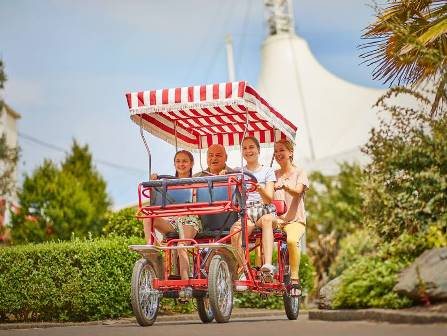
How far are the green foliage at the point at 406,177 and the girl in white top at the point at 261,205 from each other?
1571 millimetres

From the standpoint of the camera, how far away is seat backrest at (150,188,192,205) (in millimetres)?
11555

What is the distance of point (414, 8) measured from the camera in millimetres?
14203

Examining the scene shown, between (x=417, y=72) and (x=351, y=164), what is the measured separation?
102 ft

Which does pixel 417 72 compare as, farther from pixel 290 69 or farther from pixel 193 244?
pixel 290 69

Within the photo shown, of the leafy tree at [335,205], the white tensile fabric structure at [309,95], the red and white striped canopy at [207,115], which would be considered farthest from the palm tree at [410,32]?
the white tensile fabric structure at [309,95]

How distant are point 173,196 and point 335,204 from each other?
28.5 metres

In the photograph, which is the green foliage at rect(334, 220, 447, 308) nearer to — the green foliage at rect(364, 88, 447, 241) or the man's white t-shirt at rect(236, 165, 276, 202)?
the green foliage at rect(364, 88, 447, 241)

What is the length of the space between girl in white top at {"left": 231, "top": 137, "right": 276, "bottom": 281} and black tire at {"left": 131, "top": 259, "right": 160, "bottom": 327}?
1.19 meters

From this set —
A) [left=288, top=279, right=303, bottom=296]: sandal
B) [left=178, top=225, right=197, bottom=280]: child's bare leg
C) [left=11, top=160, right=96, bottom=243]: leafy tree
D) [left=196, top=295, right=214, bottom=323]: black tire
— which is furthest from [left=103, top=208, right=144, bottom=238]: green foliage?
[left=11, top=160, right=96, bottom=243]: leafy tree

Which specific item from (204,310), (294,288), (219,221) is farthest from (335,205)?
(219,221)

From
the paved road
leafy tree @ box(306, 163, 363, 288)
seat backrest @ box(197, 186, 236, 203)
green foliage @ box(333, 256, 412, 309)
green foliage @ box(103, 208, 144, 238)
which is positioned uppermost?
leafy tree @ box(306, 163, 363, 288)

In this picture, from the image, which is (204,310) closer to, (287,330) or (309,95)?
(287,330)

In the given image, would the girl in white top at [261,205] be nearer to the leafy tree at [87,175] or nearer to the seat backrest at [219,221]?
the seat backrest at [219,221]

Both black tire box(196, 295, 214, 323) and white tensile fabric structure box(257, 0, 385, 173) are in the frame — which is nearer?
black tire box(196, 295, 214, 323)
